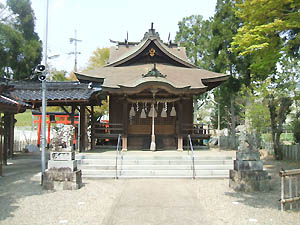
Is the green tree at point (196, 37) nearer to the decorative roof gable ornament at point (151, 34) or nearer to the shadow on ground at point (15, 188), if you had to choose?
the decorative roof gable ornament at point (151, 34)

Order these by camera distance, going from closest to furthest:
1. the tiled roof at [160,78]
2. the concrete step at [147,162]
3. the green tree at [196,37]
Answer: the concrete step at [147,162], the tiled roof at [160,78], the green tree at [196,37]

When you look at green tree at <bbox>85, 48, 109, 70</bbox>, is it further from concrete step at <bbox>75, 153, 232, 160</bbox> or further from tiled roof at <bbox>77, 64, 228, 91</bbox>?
concrete step at <bbox>75, 153, 232, 160</bbox>

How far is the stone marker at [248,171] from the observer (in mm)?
8453

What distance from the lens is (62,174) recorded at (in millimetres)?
8641

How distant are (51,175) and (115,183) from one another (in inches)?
88.2

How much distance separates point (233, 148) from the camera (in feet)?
83.5

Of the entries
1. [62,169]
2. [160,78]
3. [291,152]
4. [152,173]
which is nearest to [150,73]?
[160,78]

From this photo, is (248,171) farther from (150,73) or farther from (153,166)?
(150,73)

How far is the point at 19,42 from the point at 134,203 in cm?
2807

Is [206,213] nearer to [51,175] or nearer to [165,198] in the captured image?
[165,198]

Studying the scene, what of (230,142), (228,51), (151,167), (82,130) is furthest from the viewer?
(230,142)

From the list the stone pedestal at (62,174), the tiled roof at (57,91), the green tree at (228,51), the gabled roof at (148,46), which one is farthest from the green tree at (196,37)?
the stone pedestal at (62,174)

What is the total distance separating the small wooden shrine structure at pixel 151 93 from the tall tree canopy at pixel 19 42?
16.7 meters

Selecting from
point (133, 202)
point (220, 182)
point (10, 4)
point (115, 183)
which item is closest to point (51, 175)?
point (115, 183)
